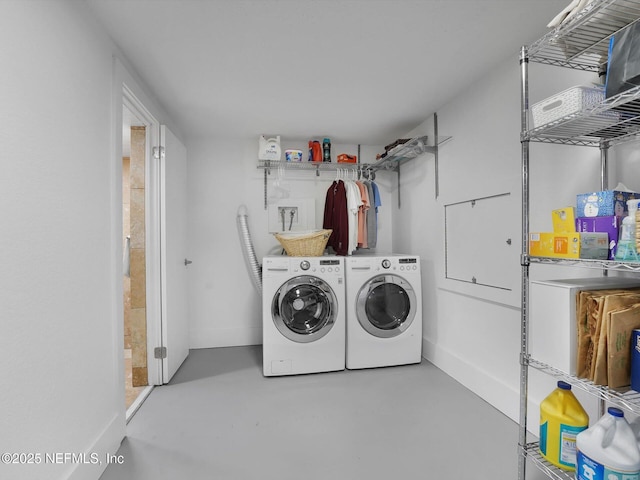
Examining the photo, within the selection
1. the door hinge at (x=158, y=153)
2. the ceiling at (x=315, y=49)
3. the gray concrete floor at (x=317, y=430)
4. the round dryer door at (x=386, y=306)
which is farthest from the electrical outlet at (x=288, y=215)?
the gray concrete floor at (x=317, y=430)

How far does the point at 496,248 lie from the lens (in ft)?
6.70

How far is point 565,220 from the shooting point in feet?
3.88

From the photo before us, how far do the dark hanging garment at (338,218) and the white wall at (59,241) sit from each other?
1.91 m

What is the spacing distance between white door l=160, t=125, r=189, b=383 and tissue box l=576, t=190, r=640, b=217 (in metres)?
2.48

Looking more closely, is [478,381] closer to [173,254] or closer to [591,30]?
[591,30]

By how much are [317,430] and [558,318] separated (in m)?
1.37

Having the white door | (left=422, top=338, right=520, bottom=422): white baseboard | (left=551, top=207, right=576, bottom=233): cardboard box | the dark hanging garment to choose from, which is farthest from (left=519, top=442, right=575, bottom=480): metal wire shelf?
the white door

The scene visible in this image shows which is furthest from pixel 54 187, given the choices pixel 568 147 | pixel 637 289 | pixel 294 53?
pixel 568 147

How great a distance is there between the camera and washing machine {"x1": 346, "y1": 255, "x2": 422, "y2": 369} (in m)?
2.65

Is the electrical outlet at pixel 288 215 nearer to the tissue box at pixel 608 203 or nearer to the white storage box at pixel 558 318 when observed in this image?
the white storage box at pixel 558 318

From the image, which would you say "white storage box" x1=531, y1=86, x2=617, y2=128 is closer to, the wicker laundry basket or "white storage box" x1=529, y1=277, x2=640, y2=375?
"white storage box" x1=529, y1=277, x2=640, y2=375

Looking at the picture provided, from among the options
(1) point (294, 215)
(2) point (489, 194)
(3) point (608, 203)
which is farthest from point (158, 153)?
(3) point (608, 203)

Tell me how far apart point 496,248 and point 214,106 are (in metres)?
2.32

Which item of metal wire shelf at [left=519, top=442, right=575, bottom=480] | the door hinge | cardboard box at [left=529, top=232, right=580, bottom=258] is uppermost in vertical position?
the door hinge
